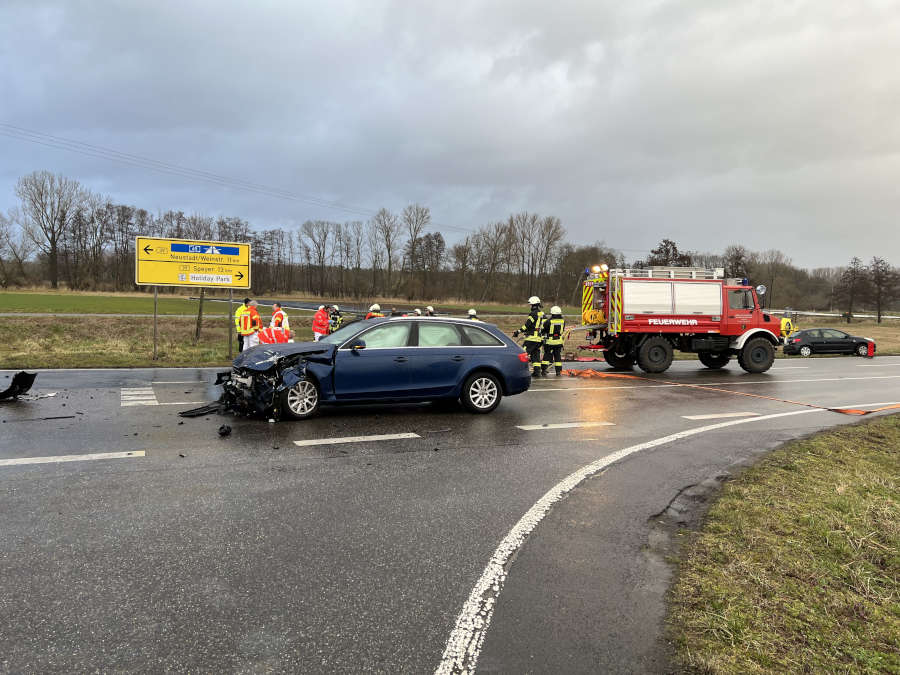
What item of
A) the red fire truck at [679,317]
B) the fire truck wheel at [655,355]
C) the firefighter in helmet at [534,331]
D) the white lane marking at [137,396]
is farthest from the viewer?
the red fire truck at [679,317]

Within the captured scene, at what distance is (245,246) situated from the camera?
687 inches

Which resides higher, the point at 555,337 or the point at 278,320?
the point at 278,320

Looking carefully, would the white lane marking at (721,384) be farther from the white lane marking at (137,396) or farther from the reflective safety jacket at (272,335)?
the white lane marking at (137,396)

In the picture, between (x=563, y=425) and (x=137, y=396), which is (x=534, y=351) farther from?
(x=137, y=396)

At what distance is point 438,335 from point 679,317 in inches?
403

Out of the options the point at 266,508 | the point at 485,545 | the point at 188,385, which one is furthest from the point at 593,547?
the point at 188,385

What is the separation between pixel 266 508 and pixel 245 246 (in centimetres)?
1466

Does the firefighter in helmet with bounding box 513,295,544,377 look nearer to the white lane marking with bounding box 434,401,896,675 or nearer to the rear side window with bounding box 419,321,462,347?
the rear side window with bounding box 419,321,462,347

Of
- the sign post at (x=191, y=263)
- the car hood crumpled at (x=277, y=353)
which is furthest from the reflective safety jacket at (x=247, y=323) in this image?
the car hood crumpled at (x=277, y=353)

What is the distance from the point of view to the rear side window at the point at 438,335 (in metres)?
8.41

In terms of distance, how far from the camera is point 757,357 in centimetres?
1622

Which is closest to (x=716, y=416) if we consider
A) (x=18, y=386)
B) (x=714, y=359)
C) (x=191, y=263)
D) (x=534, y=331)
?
(x=534, y=331)

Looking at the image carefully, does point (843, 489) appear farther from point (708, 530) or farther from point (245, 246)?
point (245, 246)

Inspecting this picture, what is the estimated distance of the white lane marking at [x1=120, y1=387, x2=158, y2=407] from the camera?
8711 mm
